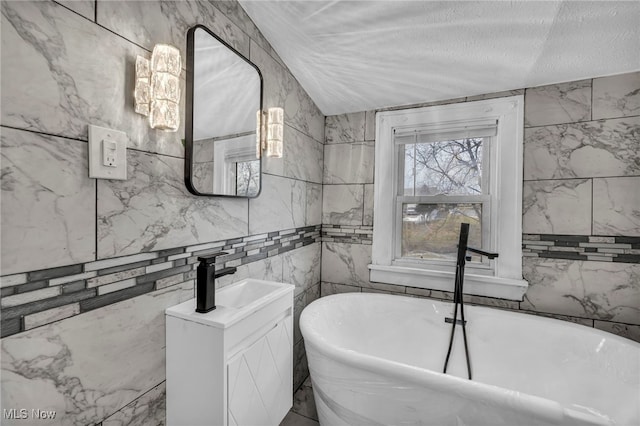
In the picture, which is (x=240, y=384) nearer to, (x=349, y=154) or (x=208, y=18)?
(x=208, y=18)

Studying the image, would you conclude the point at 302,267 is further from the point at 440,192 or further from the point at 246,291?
the point at 440,192

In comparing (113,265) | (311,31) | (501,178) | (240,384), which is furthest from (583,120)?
(113,265)

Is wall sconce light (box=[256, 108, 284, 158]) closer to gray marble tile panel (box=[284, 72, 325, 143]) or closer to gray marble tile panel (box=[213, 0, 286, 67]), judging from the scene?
gray marble tile panel (box=[284, 72, 325, 143])

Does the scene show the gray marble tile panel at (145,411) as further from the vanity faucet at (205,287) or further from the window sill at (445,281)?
the window sill at (445,281)

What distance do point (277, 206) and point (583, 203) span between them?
1853 millimetres

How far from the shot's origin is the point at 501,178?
1.97m

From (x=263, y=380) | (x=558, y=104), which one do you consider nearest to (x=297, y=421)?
(x=263, y=380)

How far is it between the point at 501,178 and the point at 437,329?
1.07 m

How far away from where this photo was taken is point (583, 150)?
1.80 metres

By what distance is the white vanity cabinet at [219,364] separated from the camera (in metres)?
1.10

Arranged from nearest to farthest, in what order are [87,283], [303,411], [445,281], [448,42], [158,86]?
[87,283]
[158,86]
[448,42]
[303,411]
[445,281]

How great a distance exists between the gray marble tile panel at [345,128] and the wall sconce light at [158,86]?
1539 mm

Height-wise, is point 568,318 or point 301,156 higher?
point 301,156

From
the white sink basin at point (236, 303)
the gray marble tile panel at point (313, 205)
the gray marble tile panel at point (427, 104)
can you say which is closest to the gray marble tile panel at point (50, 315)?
the white sink basin at point (236, 303)
